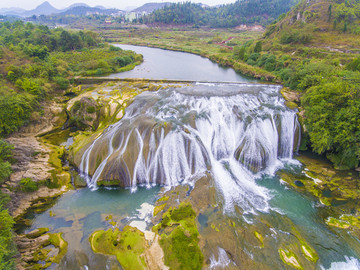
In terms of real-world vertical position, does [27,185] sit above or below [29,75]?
below

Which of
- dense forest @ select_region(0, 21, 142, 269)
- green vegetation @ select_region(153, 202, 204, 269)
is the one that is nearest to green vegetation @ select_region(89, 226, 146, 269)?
green vegetation @ select_region(153, 202, 204, 269)

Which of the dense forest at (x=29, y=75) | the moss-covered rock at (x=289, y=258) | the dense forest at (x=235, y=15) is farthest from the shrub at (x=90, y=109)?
the dense forest at (x=235, y=15)

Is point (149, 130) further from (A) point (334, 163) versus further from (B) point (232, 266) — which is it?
(A) point (334, 163)

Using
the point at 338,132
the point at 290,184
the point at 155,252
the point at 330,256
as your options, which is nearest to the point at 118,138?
the point at 155,252

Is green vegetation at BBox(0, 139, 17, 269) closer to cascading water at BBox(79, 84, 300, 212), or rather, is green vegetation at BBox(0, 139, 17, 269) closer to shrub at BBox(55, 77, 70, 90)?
cascading water at BBox(79, 84, 300, 212)

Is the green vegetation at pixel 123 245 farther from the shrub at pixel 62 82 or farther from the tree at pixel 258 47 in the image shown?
the tree at pixel 258 47

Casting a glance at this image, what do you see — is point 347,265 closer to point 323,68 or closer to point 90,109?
point 323,68

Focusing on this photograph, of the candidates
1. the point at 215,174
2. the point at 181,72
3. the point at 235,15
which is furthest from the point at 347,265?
the point at 235,15
